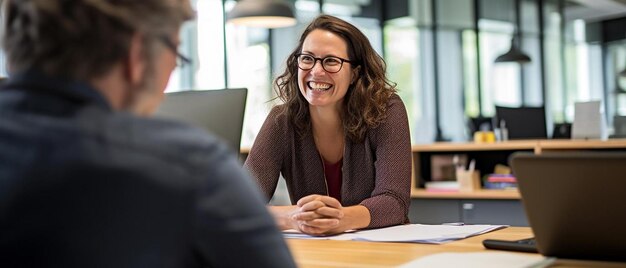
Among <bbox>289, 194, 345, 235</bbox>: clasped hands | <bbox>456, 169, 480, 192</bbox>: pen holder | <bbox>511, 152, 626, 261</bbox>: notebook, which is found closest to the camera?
<bbox>511, 152, 626, 261</bbox>: notebook

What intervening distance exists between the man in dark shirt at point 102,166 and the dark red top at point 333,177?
1620mm

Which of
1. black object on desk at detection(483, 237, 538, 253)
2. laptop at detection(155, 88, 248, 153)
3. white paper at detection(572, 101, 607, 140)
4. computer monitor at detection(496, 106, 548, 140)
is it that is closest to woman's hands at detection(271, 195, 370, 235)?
laptop at detection(155, 88, 248, 153)

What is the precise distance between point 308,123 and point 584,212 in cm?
133

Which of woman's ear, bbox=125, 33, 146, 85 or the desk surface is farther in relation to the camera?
the desk surface

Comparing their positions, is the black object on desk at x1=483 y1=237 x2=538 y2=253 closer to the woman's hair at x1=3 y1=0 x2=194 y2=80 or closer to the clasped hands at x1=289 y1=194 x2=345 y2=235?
the clasped hands at x1=289 y1=194 x2=345 y2=235

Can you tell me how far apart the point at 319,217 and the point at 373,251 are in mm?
356

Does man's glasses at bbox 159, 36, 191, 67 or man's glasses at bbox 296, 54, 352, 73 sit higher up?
man's glasses at bbox 296, 54, 352, 73

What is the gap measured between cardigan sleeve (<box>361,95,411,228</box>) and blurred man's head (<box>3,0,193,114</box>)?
4.12 ft

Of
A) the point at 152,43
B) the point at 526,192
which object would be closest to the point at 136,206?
the point at 152,43

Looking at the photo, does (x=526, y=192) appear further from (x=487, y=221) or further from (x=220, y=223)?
(x=487, y=221)

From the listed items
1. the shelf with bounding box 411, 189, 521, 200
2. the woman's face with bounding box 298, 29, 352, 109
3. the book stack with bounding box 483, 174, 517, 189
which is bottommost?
the shelf with bounding box 411, 189, 521, 200

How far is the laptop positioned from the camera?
5.71ft

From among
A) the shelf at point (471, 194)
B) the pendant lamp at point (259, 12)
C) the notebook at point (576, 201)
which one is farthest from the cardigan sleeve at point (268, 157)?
the pendant lamp at point (259, 12)

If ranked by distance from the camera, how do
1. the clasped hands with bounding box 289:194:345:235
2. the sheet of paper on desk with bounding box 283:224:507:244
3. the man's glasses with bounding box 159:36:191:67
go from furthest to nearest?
the clasped hands with bounding box 289:194:345:235, the sheet of paper on desk with bounding box 283:224:507:244, the man's glasses with bounding box 159:36:191:67
